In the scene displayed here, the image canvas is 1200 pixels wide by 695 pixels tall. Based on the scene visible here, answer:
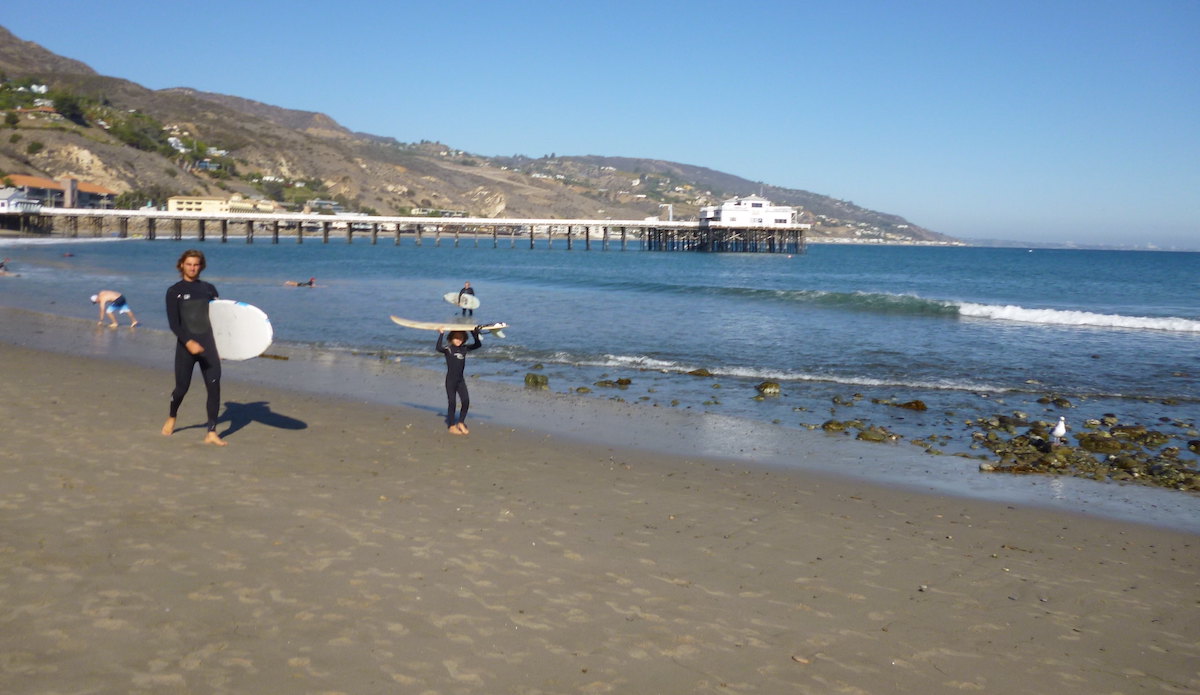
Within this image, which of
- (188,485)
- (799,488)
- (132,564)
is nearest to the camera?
(132,564)

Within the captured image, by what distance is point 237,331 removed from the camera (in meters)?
8.97

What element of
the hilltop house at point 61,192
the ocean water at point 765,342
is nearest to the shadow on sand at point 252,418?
the ocean water at point 765,342

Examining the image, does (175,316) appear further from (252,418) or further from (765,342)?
(765,342)

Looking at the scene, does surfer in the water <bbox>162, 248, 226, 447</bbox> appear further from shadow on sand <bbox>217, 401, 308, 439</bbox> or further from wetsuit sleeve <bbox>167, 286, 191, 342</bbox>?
shadow on sand <bbox>217, 401, 308, 439</bbox>

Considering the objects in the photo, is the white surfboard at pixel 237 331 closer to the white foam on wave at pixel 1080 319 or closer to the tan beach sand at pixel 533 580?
the tan beach sand at pixel 533 580

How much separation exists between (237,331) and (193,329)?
1075 millimetres

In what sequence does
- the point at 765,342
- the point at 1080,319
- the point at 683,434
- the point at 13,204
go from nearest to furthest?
the point at 683,434 → the point at 765,342 → the point at 1080,319 → the point at 13,204

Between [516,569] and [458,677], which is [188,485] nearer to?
[516,569]

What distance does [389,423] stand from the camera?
395 inches

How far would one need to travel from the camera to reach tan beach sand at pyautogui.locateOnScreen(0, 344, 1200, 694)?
4.23 metres

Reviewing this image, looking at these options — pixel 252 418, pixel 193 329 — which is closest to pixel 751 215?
pixel 252 418

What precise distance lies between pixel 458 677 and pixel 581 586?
4.20 ft

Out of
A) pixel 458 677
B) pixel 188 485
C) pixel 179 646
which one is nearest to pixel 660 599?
pixel 458 677

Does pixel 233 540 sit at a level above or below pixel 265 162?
below
